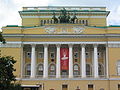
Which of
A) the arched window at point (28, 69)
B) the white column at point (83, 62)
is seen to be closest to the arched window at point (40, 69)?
the arched window at point (28, 69)

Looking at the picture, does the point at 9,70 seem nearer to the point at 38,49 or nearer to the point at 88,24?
the point at 38,49

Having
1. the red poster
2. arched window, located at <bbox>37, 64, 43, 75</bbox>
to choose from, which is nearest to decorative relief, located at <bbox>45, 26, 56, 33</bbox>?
the red poster

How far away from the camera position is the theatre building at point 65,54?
176 ft

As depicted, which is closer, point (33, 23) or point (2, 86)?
point (2, 86)

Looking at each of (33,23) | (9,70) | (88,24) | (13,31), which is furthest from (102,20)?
(9,70)

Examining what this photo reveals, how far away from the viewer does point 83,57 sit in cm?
5494

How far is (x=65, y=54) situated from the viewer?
2176 inches

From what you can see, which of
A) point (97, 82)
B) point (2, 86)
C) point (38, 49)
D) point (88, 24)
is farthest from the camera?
point (88, 24)

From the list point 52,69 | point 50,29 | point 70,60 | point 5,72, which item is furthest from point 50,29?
point 5,72

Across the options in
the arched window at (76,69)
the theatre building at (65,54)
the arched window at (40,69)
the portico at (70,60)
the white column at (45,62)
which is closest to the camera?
the theatre building at (65,54)

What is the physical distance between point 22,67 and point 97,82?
42.7ft

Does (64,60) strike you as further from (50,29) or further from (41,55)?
(50,29)

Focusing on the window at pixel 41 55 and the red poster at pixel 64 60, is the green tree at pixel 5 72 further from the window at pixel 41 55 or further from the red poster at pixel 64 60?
the window at pixel 41 55

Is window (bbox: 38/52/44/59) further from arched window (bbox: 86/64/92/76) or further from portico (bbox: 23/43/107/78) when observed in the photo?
arched window (bbox: 86/64/92/76)
